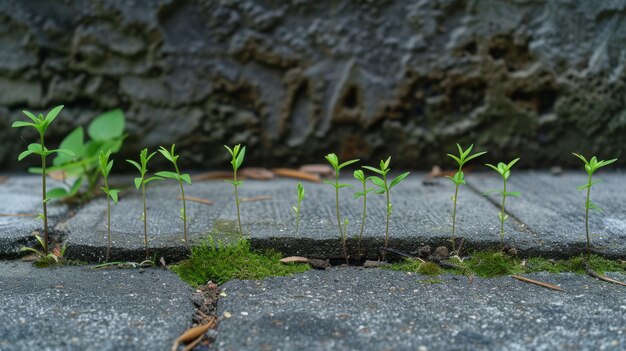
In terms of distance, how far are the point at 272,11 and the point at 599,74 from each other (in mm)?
1348

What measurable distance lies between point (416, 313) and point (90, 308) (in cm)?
64

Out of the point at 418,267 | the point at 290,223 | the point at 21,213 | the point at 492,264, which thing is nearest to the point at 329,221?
the point at 290,223

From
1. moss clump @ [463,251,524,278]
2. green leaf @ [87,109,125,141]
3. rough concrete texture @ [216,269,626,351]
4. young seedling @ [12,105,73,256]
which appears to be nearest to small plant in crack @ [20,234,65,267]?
young seedling @ [12,105,73,256]

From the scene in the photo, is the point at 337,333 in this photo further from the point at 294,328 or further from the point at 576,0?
the point at 576,0

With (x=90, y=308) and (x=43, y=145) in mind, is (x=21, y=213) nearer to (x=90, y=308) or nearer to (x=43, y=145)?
(x=43, y=145)

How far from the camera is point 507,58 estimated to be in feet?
8.02

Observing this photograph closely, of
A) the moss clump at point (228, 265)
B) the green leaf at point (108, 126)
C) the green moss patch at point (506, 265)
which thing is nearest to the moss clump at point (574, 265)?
the green moss patch at point (506, 265)

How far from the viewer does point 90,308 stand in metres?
1.17

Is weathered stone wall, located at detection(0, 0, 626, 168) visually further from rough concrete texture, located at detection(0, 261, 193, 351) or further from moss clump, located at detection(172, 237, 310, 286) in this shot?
rough concrete texture, located at detection(0, 261, 193, 351)

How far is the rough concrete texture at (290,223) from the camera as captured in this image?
1489 mm

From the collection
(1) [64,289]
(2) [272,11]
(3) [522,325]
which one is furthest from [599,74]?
(1) [64,289]

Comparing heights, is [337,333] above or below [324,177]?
below

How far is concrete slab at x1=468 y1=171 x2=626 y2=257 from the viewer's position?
4.86 ft

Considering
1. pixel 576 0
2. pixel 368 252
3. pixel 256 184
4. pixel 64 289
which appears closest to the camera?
pixel 64 289
